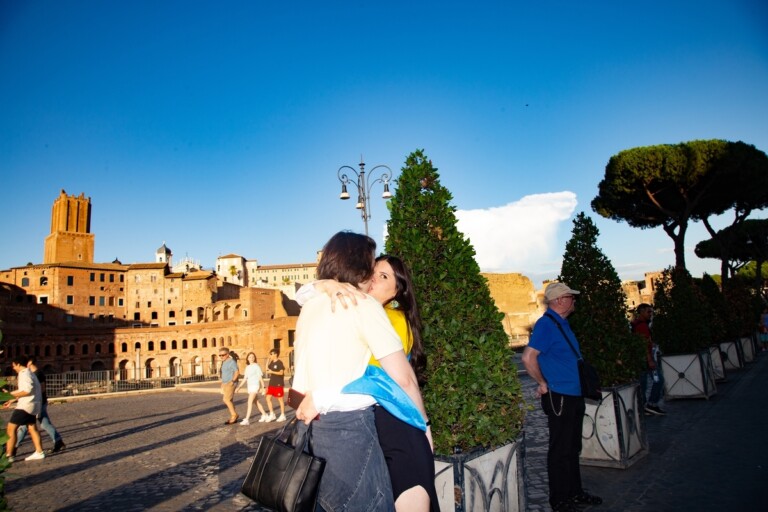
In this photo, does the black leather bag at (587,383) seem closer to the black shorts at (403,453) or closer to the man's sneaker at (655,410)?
the black shorts at (403,453)

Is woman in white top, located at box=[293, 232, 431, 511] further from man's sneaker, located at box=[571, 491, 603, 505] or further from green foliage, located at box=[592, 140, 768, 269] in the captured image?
green foliage, located at box=[592, 140, 768, 269]

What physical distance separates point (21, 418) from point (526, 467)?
25.2 feet

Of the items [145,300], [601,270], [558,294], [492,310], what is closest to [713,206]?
[601,270]

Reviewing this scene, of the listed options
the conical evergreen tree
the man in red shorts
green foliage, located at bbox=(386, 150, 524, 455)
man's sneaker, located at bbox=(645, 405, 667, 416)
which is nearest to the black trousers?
green foliage, located at bbox=(386, 150, 524, 455)

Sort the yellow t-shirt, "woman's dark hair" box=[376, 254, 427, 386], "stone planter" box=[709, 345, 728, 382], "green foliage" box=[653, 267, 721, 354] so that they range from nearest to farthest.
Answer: the yellow t-shirt → "woman's dark hair" box=[376, 254, 427, 386] → "green foliage" box=[653, 267, 721, 354] → "stone planter" box=[709, 345, 728, 382]

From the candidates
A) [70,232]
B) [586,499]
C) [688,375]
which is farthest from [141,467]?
[70,232]

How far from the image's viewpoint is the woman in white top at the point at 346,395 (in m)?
1.95

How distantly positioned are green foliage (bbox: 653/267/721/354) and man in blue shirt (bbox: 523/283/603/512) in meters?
6.28

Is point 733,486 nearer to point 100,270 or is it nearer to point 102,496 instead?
point 102,496

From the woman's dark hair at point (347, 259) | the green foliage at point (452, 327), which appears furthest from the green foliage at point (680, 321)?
the woman's dark hair at point (347, 259)

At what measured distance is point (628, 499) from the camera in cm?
438

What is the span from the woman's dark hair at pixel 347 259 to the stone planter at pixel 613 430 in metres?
4.04

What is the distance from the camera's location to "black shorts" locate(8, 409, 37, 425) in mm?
7836

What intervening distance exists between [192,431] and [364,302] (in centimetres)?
1013
